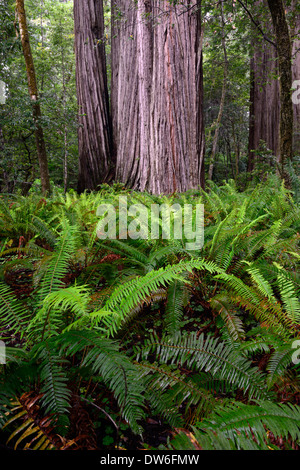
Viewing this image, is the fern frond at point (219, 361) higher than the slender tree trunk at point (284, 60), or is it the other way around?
the slender tree trunk at point (284, 60)

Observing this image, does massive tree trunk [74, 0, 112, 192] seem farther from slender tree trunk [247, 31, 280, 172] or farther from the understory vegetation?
the understory vegetation

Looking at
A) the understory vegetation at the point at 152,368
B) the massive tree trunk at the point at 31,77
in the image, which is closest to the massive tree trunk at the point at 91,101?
the massive tree trunk at the point at 31,77

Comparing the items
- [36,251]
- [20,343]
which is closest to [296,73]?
[36,251]

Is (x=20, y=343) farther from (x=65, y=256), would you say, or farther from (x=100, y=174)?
(x=100, y=174)

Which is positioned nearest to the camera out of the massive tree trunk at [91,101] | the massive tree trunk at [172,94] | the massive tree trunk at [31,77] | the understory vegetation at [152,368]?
the understory vegetation at [152,368]

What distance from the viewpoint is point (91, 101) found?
6.19 metres

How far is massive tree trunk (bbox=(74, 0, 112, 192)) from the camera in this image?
6051 millimetres

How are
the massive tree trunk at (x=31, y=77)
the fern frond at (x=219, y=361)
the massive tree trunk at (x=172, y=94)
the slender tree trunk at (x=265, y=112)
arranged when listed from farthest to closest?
the slender tree trunk at (x=265, y=112)
the massive tree trunk at (x=31, y=77)
the massive tree trunk at (x=172, y=94)
the fern frond at (x=219, y=361)

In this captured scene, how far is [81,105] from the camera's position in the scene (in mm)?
6105

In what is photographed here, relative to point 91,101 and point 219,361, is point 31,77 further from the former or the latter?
point 219,361

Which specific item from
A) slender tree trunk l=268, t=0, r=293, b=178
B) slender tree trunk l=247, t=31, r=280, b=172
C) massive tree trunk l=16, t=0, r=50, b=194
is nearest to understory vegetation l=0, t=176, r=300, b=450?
slender tree trunk l=268, t=0, r=293, b=178

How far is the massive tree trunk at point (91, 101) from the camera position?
6051 millimetres

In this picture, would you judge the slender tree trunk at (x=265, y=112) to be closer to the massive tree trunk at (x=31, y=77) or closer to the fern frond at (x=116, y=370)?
the massive tree trunk at (x=31, y=77)

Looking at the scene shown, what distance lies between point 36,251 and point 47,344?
0.91 m
